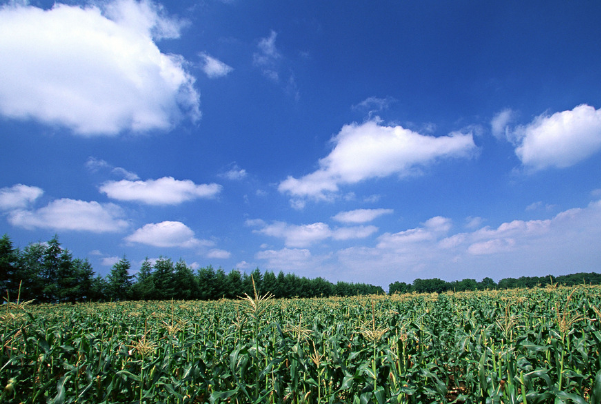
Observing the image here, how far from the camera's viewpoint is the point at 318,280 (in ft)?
389

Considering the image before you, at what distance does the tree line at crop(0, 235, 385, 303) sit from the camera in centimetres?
5159

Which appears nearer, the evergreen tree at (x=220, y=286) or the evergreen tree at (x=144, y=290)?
the evergreen tree at (x=144, y=290)

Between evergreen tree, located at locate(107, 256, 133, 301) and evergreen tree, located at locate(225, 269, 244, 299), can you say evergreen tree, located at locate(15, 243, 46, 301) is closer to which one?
evergreen tree, located at locate(107, 256, 133, 301)

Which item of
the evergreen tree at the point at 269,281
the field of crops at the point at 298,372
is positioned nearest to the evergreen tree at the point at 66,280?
the evergreen tree at the point at 269,281

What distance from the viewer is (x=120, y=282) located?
6362cm

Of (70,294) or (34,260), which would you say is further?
(34,260)

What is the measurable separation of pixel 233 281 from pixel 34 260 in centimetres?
4397

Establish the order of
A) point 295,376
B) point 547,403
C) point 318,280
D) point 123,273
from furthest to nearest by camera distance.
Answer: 1. point 318,280
2. point 123,273
3. point 547,403
4. point 295,376

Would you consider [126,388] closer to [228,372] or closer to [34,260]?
[228,372]

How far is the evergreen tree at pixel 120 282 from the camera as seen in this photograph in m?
61.7

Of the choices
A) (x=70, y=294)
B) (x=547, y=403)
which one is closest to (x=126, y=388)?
(x=547, y=403)

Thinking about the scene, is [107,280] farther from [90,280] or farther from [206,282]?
[206,282]

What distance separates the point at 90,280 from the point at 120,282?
5744mm

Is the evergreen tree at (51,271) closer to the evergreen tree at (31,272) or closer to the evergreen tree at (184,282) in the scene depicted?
the evergreen tree at (31,272)
